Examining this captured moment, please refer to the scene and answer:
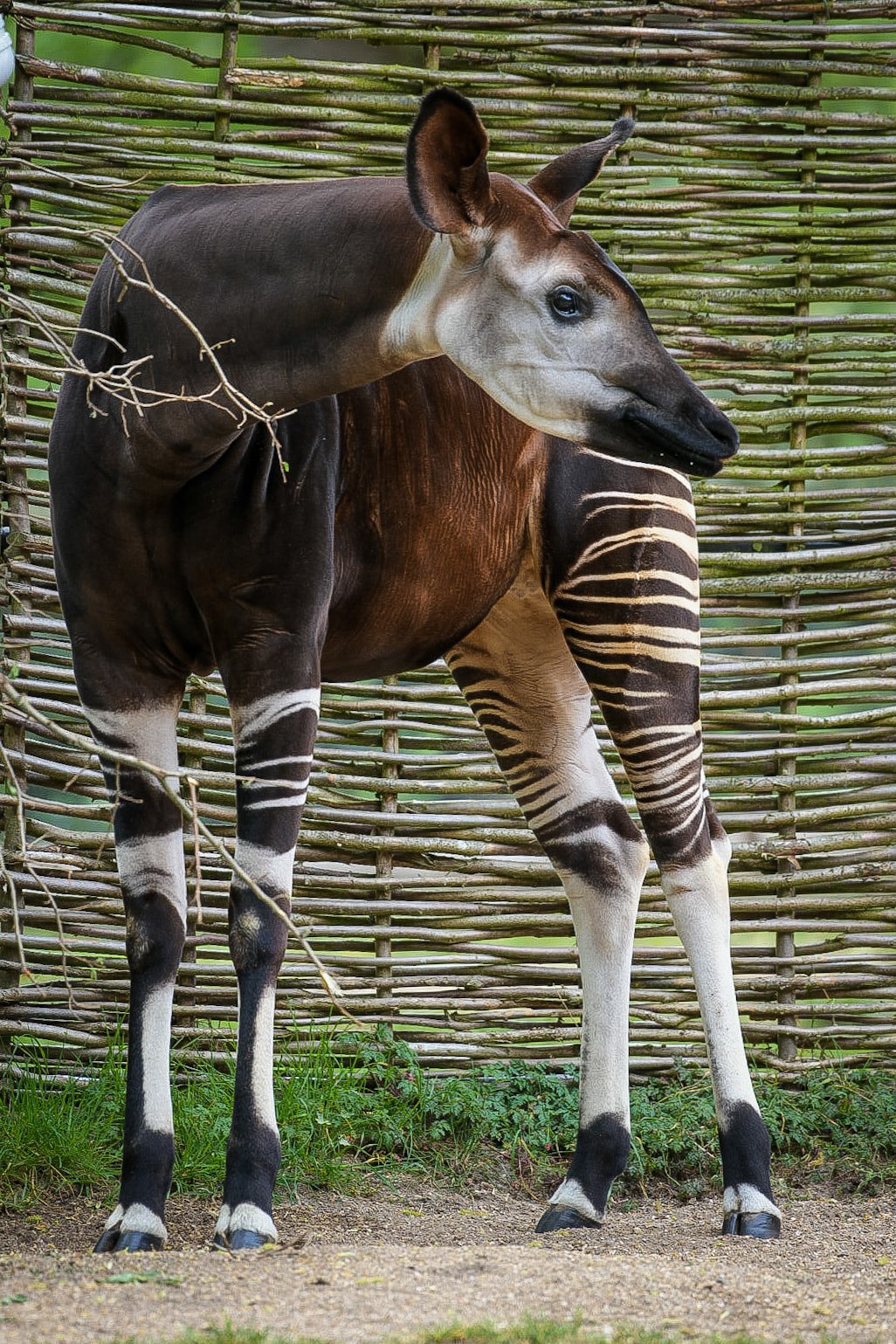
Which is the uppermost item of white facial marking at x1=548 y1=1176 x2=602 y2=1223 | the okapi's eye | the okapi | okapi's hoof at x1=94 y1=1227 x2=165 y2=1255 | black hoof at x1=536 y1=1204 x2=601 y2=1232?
the okapi's eye

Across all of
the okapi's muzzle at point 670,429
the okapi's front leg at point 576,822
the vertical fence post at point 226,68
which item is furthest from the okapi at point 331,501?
the vertical fence post at point 226,68

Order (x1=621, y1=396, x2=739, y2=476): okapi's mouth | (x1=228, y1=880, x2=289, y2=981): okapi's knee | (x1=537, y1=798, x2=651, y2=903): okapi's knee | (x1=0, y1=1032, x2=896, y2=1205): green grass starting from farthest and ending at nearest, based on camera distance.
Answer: (x1=0, y1=1032, x2=896, y2=1205): green grass → (x1=537, y1=798, x2=651, y2=903): okapi's knee → (x1=228, y1=880, x2=289, y2=981): okapi's knee → (x1=621, y1=396, x2=739, y2=476): okapi's mouth

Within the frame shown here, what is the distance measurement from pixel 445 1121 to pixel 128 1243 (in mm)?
1347

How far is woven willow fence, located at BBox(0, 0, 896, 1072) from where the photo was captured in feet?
12.3

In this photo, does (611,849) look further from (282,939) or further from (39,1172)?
(39,1172)

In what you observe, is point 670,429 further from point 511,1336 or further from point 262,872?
point 511,1336

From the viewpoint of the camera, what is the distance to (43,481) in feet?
12.5

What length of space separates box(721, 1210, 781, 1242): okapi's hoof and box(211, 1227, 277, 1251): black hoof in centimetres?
110

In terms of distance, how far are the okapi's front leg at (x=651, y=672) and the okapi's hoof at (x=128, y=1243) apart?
1251 millimetres

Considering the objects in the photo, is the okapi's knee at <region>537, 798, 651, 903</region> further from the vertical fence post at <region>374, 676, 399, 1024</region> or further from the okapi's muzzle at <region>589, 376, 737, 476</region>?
the okapi's muzzle at <region>589, 376, 737, 476</region>

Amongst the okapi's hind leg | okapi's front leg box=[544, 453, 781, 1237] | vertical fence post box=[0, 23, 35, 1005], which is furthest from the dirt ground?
vertical fence post box=[0, 23, 35, 1005]

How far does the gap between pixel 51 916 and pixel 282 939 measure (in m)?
1.47

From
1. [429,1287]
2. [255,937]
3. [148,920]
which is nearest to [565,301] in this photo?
[255,937]

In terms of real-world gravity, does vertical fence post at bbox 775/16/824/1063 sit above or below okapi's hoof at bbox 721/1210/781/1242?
above
